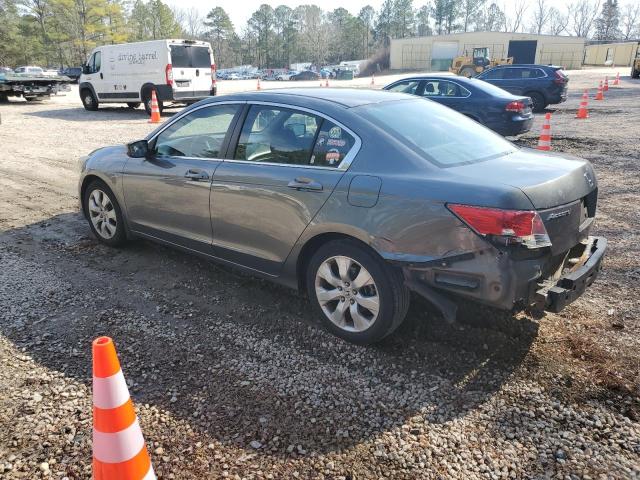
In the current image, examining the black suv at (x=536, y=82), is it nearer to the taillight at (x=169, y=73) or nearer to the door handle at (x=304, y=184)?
the taillight at (x=169, y=73)

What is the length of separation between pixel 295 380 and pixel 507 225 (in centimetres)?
152

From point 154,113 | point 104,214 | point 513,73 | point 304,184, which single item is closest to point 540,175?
point 304,184

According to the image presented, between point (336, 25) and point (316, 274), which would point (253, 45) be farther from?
point (316, 274)

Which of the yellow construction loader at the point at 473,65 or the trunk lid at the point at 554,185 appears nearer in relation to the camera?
the trunk lid at the point at 554,185

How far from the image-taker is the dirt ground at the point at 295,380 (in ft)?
8.14

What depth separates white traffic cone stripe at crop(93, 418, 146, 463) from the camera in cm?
198

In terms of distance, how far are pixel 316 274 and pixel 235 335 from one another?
0.73m

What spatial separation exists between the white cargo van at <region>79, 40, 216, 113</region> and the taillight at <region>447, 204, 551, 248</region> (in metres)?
16.2

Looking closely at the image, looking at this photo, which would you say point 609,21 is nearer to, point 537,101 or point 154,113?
point 537,101

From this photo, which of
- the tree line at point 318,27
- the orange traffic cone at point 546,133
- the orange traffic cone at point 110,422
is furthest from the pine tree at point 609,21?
the orange traffic cone at point 110,422

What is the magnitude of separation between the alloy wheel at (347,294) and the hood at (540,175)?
2.88ft

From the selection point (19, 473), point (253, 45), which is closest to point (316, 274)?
point (19, 473)

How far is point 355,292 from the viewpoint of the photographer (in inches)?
132

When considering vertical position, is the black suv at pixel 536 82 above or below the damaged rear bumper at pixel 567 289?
above
